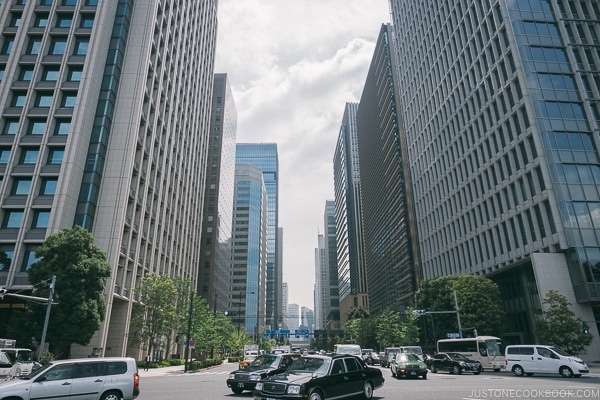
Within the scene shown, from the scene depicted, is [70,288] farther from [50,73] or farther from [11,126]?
[50,73]

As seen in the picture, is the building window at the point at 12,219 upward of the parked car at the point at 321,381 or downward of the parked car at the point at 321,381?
upward

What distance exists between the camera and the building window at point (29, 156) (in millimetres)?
41562

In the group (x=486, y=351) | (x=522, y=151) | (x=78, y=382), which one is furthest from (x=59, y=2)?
(x=486, y=351)

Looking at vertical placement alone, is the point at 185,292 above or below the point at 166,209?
below

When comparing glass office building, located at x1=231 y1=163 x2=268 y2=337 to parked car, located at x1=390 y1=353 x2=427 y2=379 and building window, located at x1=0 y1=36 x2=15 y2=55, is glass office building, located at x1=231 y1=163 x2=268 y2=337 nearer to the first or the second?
building window, located at x1=0 y1=36 x2=15 y2=55

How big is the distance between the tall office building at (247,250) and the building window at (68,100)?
113312mm

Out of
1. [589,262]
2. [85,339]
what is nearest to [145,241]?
[85,339]

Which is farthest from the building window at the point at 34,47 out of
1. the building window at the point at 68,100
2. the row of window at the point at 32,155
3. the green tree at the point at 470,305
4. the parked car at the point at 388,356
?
the green tree at the point at 470,305

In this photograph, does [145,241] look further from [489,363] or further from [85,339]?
[489,363]

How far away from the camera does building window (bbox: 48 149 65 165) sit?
41.4 metres

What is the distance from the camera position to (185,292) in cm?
5181

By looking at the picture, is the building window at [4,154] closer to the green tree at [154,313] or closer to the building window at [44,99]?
the building window at [44,99]

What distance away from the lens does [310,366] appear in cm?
1323

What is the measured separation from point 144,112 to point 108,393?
142ft
